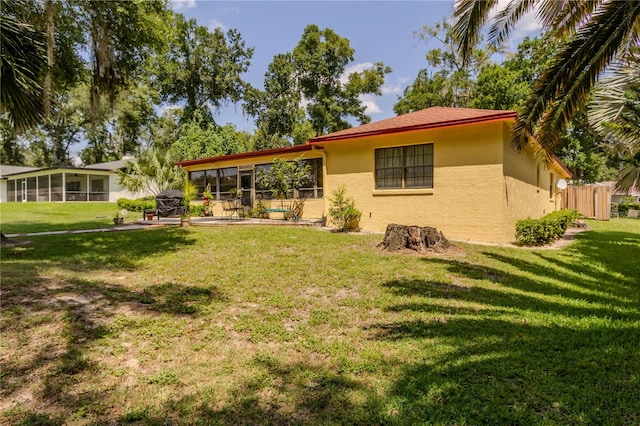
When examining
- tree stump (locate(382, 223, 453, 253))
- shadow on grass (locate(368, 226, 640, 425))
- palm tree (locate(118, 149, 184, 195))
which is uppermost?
palm tree (locate(118, 149, 184, 195))

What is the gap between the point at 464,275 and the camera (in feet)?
19.9

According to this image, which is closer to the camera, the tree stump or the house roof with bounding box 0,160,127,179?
the tree stump

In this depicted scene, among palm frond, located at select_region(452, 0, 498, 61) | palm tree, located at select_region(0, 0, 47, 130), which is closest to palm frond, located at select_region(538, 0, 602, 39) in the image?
palm frond, located at select_region(452, 0, 498, 61)

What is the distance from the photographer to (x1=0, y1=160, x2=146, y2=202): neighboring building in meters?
27.8

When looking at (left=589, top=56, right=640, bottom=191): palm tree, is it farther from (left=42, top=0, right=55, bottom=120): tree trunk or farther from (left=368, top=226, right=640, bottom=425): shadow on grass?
(left=42, top=0, right=55, bottom=120): tree trunk

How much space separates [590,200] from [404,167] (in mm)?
15769

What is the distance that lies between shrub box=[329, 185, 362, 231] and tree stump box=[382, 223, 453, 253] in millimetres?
3410

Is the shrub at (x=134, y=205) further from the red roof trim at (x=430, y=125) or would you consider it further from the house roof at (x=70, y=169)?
the red roof trim at (x=430, y=125)

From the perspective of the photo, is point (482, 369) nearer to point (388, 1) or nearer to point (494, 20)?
point (494, 20)

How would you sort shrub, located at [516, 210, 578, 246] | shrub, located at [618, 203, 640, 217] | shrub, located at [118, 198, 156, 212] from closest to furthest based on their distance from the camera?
1. shrub, located at [516, 210, 578, 246]
2. shrub, located at [118, 198, 156, 212]
3. shrub, located at [618, 203, 640, 217]

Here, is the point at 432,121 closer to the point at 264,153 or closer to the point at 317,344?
the point at 264,153

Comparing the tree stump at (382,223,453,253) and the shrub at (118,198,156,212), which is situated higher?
the shrub at (118,198,156,212)

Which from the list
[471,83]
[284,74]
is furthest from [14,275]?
[284,74]

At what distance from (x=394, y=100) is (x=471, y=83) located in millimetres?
9322
